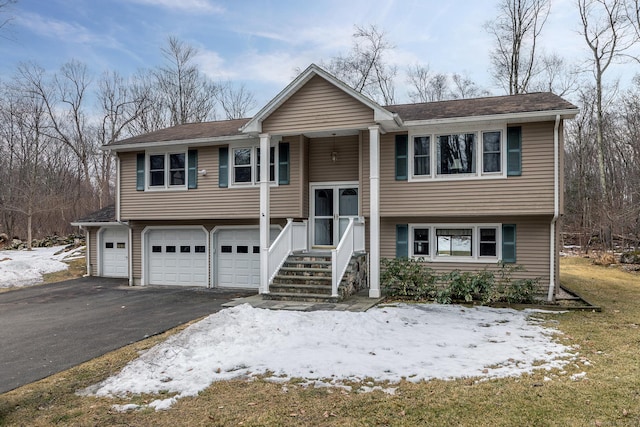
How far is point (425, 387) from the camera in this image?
5.00 metres

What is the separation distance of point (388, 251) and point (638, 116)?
62.1 ft

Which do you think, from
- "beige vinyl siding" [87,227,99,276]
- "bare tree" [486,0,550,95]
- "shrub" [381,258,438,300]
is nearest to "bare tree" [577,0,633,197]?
"bare tree" [486,0,550,95]

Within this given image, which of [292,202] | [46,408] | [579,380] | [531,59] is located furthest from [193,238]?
[531,59]

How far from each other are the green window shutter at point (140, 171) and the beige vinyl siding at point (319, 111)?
17.9ft

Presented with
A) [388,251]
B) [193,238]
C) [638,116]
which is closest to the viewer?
[388,251]

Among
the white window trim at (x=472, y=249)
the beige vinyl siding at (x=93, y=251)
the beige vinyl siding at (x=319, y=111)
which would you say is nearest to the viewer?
the beige vinyl siding at (x=319, y=111)

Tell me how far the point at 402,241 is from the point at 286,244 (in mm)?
3295

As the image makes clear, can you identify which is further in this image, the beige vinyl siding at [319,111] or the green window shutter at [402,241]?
the green window shutter at [402,241]

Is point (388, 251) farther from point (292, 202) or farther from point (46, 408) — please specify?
point (46, 408)

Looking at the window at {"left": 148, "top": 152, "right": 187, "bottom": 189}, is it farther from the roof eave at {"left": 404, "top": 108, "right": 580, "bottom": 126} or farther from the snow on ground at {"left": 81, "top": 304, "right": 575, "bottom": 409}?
the roof eave at {"left": 404, "top": 108, "right": 580, "bottom": 126}

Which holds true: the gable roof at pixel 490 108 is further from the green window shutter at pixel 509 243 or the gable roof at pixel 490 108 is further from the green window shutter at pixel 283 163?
the green window shutter at pixel 283 163

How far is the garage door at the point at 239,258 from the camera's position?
14148 mm

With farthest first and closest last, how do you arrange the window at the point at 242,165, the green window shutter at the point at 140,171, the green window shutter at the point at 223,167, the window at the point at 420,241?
the green window shutter at the point at 140,171 < the green window shutter at the point at 223,167 < the window at the point at 242,165 < the window at the point at 420,241

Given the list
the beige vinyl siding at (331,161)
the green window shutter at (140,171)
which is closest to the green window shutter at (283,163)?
the beige vinyl siding at (331,161)
